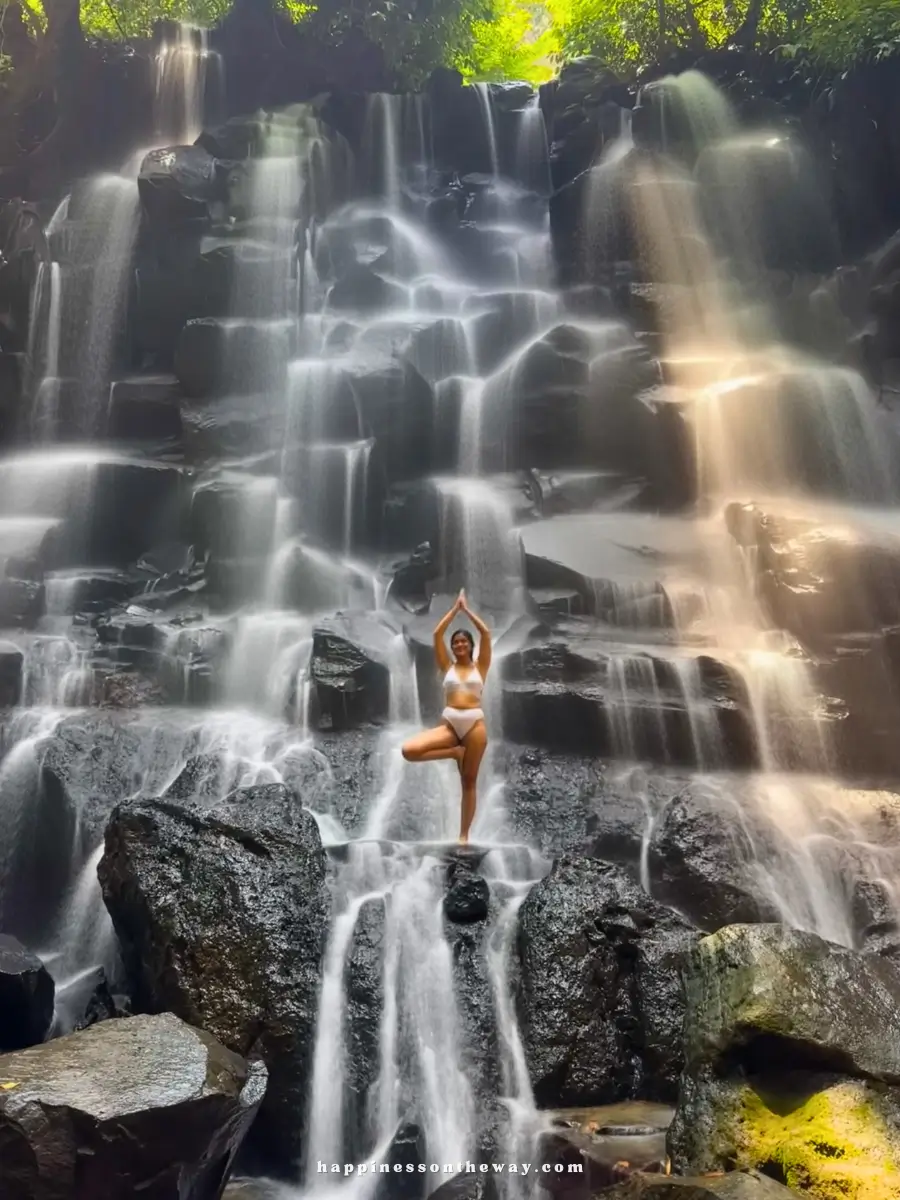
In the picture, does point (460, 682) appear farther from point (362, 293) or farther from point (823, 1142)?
point (362, 293)

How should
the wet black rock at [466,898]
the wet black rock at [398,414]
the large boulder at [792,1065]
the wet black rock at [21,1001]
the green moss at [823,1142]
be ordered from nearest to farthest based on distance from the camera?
the green moss at [823,1142] → the large boulder at [792,1065] → the wet black rock at [21,1001] → the wet black rock at [466,898] → the wet black rock at [398,414]

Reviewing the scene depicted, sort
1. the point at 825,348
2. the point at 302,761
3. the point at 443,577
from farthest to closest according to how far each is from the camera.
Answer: the point at 825,348 < the point at 443,577 < the point at 302,761

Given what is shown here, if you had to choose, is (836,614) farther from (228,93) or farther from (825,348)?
(228,93)

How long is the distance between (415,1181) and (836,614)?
830cm

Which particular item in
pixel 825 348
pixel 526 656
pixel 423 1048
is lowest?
pixel 423 1048

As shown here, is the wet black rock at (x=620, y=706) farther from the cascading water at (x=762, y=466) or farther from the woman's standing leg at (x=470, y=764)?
the woman's standing leg at (x=470, y=764)

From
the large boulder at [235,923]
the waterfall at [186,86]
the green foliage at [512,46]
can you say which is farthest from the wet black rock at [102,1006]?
the green foliage at [512,46]

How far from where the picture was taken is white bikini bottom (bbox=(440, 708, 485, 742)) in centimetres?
706

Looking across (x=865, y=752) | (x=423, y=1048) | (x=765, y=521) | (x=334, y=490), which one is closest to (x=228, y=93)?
(x=334, y=490)

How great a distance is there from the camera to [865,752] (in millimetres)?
9914

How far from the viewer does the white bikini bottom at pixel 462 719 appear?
7062mm

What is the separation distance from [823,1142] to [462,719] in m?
3.94

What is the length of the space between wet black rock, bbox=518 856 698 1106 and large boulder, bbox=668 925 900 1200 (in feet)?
3.95

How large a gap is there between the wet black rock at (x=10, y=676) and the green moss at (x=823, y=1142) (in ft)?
31.2
